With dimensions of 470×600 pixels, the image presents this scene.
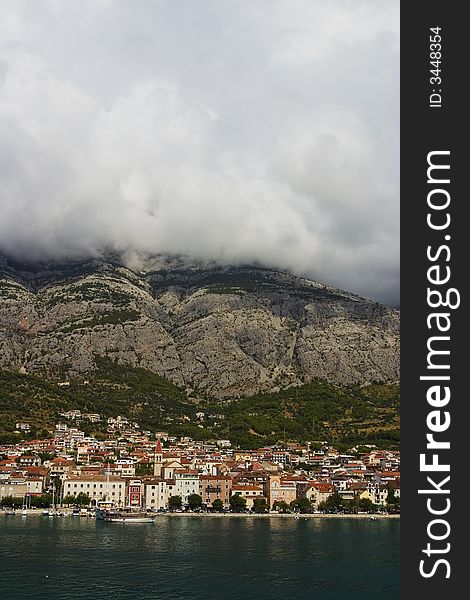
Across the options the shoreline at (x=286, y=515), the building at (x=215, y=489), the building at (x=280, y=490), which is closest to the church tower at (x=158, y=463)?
the building at (x=215, y=489)

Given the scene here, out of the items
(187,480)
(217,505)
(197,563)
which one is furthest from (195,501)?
(197,563)

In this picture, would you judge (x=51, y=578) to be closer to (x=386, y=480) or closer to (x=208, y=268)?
(x=386, y=480)

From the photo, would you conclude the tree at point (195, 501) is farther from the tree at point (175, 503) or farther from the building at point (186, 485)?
the building at point (186, 485)

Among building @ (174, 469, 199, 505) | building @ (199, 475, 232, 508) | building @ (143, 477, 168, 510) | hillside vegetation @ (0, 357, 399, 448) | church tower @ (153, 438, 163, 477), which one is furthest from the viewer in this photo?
hillside vegetation @ (0, 357, 399, 448)

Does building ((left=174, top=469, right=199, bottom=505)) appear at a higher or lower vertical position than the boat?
higher

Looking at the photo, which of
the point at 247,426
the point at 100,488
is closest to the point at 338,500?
the point at 100,488

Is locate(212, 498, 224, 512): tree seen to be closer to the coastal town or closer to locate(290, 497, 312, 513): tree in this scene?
the coastal town

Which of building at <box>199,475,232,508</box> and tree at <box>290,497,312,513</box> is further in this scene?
building at <box>199,475,232,508</box>

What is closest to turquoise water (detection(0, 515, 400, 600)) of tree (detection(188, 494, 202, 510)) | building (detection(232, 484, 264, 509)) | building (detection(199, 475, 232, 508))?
tree (detection(188, 494, 202, 510))
